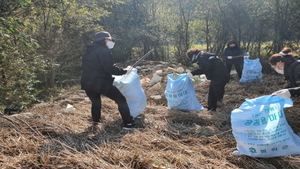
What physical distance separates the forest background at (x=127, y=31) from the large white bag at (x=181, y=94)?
101 inches

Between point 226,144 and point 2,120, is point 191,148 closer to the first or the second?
point 226,144

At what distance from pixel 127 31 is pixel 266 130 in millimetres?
9539

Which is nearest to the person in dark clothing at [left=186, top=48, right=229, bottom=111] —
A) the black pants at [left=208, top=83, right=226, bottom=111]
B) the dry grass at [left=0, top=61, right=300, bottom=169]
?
the black pants at [left=208, top=83, right=226, bottom=111]

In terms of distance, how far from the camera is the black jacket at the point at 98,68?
2906mm

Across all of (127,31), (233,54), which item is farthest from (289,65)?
(127,31)

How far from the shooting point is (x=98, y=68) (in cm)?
295

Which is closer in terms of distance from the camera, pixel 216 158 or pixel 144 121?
pixel 216 158

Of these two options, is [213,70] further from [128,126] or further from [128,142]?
[128,142]

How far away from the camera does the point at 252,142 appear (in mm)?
2012

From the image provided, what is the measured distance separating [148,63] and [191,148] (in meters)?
7.70

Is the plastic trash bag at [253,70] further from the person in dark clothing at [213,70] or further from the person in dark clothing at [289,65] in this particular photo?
the person in dark clothing at [289,65]

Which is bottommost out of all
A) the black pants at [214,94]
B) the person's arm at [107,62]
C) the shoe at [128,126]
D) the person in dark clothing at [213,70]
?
the shoe at [128,126]

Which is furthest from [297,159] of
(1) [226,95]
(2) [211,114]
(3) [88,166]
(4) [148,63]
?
(4) [148,63]

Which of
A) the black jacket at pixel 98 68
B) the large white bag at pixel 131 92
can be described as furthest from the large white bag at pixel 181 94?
the black jacket at pixel 98 68
